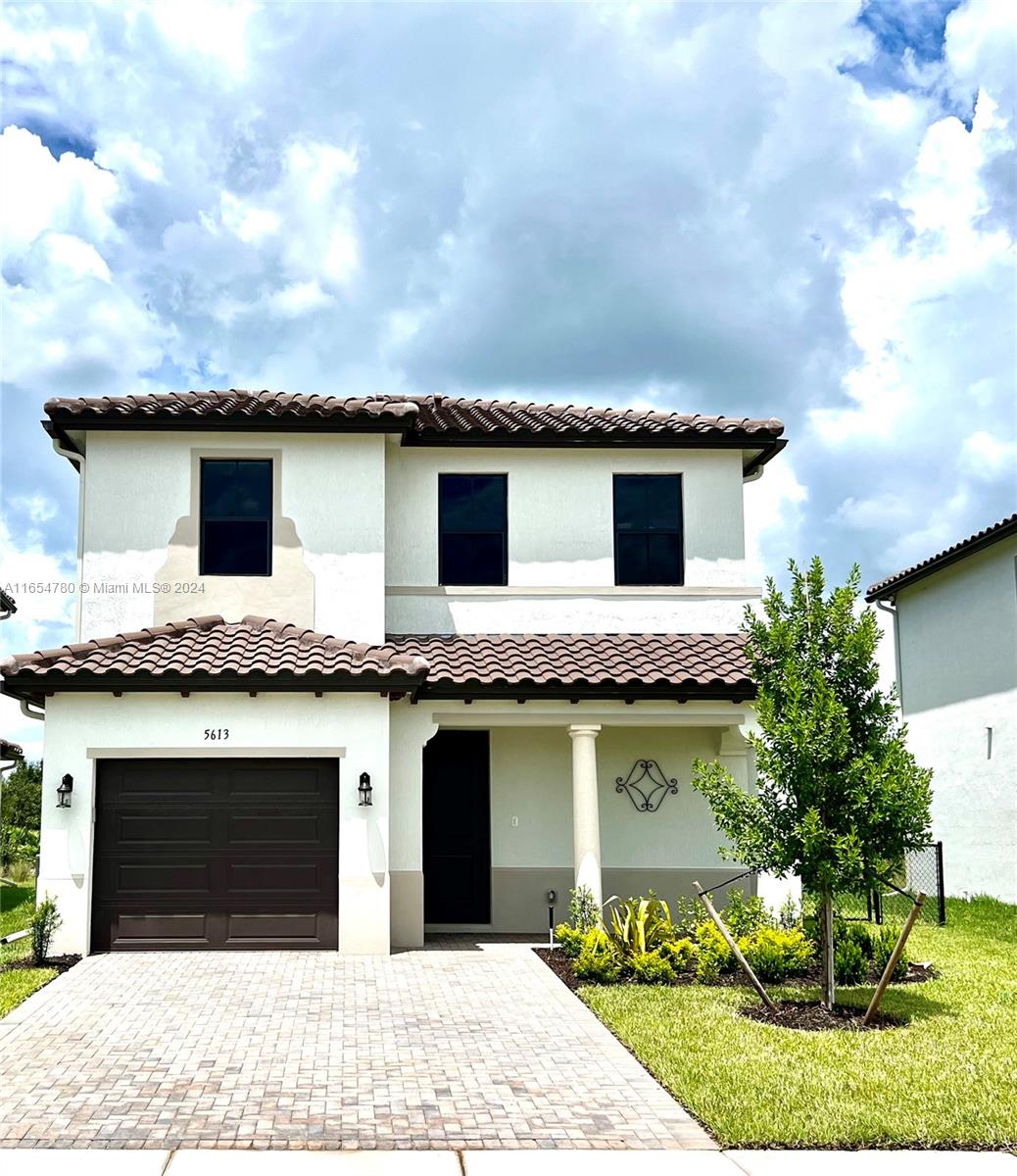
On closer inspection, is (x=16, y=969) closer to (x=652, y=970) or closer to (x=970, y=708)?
(x=652, y=970)

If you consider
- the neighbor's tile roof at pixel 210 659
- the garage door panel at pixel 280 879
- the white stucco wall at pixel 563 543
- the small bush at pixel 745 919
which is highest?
the white stucco wall at pixel 563 543

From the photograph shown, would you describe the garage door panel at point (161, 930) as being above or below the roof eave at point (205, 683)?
below

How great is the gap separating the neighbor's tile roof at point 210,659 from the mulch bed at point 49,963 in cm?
330

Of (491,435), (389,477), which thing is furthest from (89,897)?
(491,435)

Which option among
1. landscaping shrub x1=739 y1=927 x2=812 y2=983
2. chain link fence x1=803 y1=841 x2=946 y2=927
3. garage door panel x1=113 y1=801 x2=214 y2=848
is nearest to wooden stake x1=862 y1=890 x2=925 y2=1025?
landscaping shrub x1=739 y1=927 x2=812 y2=983

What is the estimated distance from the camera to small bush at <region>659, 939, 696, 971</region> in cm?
1373

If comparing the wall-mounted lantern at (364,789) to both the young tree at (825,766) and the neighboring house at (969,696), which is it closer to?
the young tree at (825,766)

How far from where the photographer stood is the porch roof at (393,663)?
47.4 feet

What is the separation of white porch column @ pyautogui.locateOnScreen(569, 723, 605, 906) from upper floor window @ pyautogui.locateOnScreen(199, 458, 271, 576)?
5.17 meters

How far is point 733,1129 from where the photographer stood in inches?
301

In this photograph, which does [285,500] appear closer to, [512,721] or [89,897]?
[512,721]

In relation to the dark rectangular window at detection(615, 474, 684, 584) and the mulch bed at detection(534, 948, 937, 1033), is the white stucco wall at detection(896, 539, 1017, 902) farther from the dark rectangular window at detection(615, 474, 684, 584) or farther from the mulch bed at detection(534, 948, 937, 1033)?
the mulch bed at detection(534, 948, 937, 1033)

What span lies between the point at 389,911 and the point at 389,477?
664 cm
